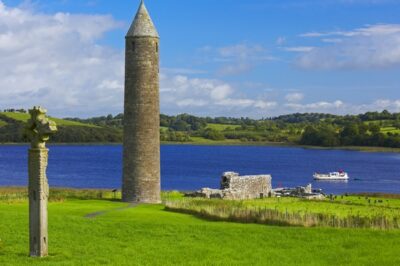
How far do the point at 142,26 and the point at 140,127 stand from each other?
19.5 feet

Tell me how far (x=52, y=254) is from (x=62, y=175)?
85012mm

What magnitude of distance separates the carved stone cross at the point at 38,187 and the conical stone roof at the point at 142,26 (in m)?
19.3

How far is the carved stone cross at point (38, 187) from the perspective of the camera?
63.0 ft

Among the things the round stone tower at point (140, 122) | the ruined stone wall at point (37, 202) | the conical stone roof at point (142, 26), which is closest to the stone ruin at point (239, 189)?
the round stone tower at point (140, 122)

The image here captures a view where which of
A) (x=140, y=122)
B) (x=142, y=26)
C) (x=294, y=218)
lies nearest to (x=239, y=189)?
(x=140, y=122)

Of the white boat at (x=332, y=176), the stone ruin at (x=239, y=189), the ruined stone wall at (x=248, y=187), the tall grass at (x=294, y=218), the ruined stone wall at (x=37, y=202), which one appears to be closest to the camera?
the ruined stone wall at (x=37, y=202)

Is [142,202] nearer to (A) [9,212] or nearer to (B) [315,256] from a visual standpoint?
(A) [9,212]

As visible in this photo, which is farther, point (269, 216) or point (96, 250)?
point (269, 216)

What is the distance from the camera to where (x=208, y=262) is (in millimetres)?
18875

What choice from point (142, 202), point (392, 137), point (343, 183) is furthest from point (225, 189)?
point (392, 137)

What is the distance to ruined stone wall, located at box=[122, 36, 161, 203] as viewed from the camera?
37656mm

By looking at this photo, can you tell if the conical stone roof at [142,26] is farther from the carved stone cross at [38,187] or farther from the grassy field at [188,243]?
the carved stone cross at [38,187]

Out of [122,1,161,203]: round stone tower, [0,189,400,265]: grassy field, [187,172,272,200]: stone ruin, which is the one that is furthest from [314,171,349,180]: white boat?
[0,189,400,265]: grassy field

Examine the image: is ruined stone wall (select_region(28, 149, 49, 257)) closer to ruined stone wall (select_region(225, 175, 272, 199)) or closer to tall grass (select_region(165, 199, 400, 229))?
tall grass (select_region(165, 199, 400, 229))
